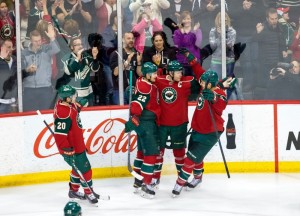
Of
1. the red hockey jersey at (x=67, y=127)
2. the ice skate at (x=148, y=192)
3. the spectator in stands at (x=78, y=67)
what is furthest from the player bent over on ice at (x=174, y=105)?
the spectator in stands at (x=78, y=67)

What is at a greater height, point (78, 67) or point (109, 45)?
point (109, 45)

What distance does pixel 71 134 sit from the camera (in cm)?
831

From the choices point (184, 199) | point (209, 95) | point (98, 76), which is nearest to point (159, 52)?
point (98, 76)

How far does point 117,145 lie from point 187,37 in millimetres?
1404

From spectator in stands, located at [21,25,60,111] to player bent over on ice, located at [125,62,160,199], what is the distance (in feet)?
4.57

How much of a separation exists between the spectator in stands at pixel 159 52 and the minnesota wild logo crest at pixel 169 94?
979 millimetres

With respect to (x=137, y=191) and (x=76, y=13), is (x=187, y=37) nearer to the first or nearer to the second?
(x=76, y=13)

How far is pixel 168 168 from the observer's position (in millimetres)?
9750

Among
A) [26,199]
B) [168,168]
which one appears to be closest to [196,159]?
[168,168]

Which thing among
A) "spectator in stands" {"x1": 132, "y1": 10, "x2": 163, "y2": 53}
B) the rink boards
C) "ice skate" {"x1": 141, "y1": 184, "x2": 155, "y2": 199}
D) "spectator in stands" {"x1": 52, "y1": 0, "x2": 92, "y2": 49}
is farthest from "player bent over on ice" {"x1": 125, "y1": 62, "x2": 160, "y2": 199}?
"spectator in stands" {"x1": 52, "y1": 0, "x2": 92, "y2": 49}

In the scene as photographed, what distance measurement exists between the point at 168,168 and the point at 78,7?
1957 mm

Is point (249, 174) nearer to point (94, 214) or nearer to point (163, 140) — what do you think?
point (163, 140)

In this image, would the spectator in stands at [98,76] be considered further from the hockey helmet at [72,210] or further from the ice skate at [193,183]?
the hockey helmet at [72,210]

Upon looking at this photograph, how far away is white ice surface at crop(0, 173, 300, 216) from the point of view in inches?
322
